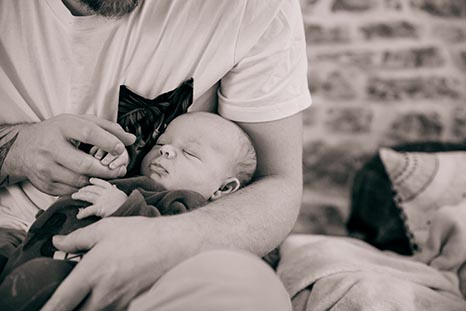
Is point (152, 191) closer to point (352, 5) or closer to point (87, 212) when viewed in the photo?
point (87, 212)

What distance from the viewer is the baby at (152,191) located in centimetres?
91

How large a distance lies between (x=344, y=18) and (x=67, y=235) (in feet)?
5.62

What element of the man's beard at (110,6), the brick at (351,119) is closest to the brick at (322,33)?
the brick at (351,119)

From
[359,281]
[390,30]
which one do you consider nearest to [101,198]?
[359,281]

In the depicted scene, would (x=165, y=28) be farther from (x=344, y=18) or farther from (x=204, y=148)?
(x=344, y=18)

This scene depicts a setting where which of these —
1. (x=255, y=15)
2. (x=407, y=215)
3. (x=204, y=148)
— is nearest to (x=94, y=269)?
(x=204, y=148)

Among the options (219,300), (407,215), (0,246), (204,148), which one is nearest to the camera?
(219,300)

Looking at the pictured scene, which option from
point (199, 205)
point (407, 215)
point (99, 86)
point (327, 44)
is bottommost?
point (407, 215)

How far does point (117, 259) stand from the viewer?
36.3 inches

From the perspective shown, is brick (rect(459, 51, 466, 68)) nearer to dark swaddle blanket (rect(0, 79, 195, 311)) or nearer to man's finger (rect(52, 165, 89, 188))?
dark swaddle blanket (rect(0, 79, 195, 311))

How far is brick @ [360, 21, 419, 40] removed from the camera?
2.35 meters

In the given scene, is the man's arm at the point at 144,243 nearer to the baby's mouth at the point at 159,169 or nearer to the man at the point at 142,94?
the man at the point at 142,94

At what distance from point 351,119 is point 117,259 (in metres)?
1.68

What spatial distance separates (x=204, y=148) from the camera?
1210mm
